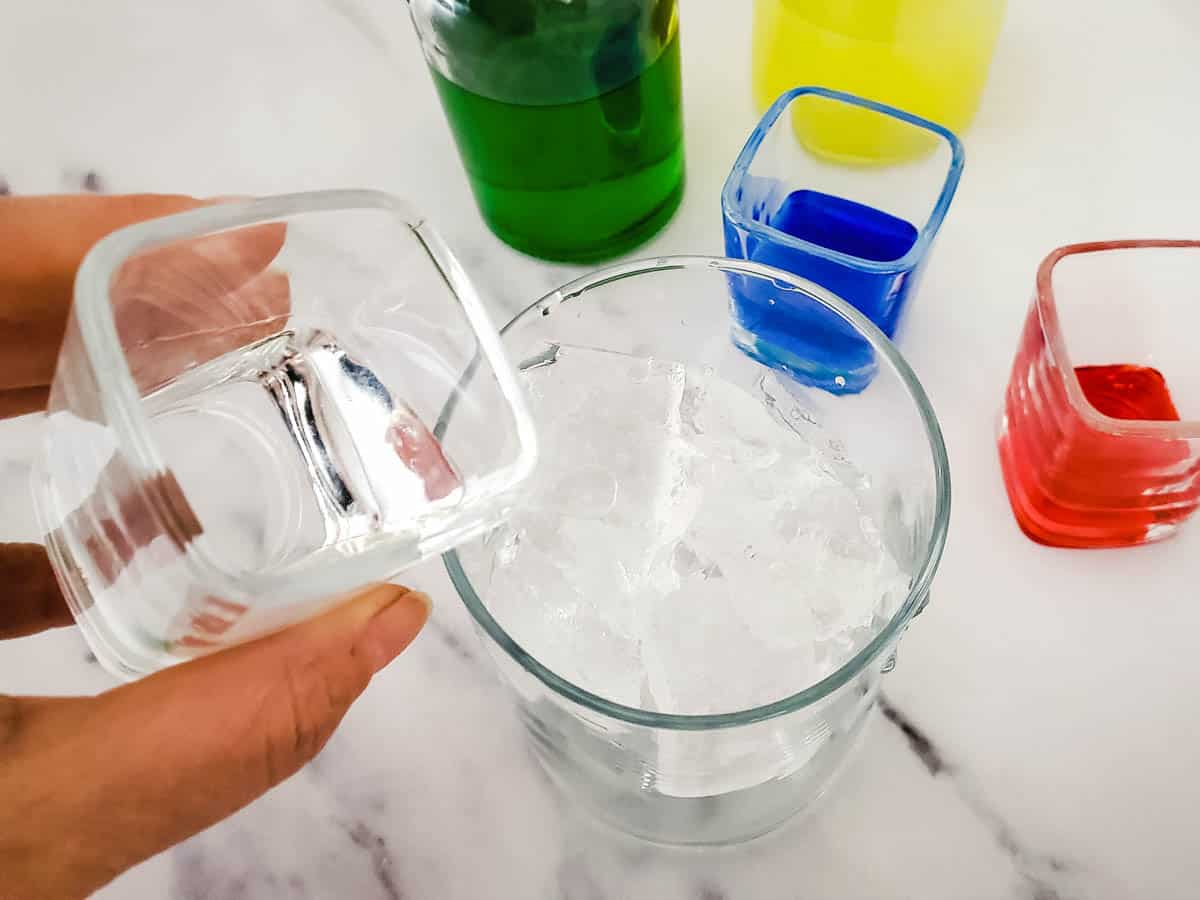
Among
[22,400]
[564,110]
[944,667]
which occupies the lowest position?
[944,667]

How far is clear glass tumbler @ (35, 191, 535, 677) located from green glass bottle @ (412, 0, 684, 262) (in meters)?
0.18

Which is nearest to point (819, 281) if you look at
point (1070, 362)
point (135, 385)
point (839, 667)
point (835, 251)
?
point (835, 251)

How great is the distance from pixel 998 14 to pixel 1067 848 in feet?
1.57

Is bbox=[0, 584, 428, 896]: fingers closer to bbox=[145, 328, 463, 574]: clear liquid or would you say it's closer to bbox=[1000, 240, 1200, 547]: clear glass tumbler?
bbox=[145, 328, 463, 574]: clear liquid

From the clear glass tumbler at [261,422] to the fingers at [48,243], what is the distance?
10cm

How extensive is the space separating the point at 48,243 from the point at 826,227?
0.42 meters

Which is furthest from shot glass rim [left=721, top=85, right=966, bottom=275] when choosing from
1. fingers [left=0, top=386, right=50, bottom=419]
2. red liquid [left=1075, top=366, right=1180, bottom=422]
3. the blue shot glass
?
fingers [left=0, top=386, right=50, bottom=419]

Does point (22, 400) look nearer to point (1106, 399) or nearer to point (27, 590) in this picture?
point (27, 590)

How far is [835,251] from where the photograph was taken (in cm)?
58

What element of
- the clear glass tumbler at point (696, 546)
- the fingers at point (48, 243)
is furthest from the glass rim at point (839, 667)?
the fingers at point (48, 243)

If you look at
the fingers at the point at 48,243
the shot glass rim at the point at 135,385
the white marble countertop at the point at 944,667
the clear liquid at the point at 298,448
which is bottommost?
the white marble countertop at the point at 944,667

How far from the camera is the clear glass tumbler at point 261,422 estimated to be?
31cm

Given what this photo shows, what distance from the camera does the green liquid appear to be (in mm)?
564

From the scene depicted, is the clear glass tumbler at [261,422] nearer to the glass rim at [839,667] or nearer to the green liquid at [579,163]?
the glass rim at [839,667]
